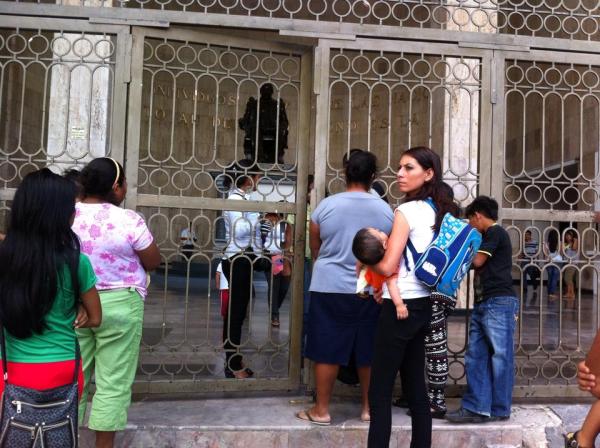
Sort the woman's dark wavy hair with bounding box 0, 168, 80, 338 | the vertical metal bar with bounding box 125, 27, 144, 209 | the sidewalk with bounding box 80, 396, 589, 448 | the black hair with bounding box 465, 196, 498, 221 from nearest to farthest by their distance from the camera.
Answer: the woman's dark wavy hair with bounding box 0, 168, 80, 338 < the sidewalk with bounding box 80, 396, 589, 448 < the black hair with bounding box 465, 196, 498, 221 < the vertical metal bar with bounding box 125, 27, 144, 209

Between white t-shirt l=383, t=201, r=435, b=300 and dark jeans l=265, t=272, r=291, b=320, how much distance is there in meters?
1.79

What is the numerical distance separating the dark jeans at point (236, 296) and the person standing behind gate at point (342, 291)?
786 millimetres

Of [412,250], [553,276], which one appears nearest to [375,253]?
[412,250]

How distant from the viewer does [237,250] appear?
4367mm

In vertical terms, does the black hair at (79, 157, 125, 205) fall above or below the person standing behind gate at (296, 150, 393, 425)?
above

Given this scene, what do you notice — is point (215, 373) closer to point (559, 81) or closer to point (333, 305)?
point (333, 305)

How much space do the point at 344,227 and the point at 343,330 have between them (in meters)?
0.67

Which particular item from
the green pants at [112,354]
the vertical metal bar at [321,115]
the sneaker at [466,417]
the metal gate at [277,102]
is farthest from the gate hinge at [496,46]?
the green pants at [112,354]

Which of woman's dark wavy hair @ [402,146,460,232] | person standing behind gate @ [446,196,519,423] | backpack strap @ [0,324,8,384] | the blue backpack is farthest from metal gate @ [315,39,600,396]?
backpack strap @ [0,324,8,384]

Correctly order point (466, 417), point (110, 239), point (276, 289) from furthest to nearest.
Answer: point (276, 289)
point (466, 417)
point (110, 239)

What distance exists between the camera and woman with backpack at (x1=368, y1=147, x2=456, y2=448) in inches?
114

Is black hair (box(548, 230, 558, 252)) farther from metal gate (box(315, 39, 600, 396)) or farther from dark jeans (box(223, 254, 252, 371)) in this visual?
dark jeans (box(223, 254, 252, 371))

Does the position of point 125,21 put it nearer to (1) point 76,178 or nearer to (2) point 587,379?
(1) point 76,178

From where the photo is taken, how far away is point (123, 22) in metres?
4.25
